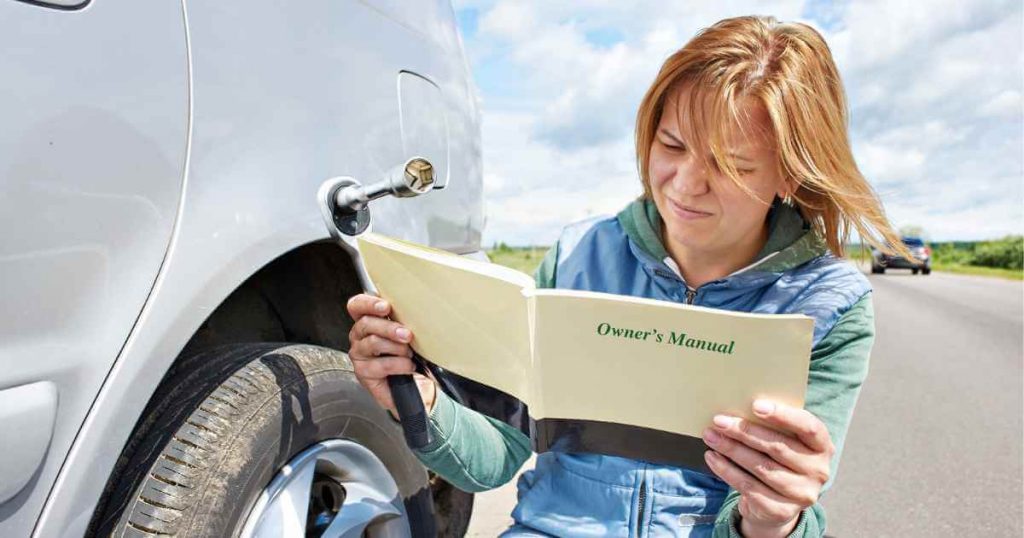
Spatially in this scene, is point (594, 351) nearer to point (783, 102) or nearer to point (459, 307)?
point (459, 307)

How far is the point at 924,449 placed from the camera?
4.01 m

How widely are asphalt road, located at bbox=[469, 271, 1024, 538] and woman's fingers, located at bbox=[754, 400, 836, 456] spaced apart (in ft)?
6.46

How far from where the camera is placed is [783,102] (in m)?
1.22

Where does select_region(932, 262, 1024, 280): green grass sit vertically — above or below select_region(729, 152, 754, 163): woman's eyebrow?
below

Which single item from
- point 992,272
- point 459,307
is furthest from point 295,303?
point 992,272

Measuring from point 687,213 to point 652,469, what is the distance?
0.46 meters

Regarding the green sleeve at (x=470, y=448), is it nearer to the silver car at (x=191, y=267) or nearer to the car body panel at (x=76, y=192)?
the silver car at (x=191, y=267)

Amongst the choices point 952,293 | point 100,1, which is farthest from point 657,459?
point 952,293

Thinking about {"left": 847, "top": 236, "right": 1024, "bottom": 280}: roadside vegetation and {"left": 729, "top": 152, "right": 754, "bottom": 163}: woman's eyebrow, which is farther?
{"left": 847, "top": 236, "right": 1024, "bottom": 280}: roadside vegetation

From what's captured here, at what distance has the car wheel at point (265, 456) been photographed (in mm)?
1187

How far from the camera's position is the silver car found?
3.20ft

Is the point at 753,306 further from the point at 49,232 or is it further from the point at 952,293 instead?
the point at 952,293

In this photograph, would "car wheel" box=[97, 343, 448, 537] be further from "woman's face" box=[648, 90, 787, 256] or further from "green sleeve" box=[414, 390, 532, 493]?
"woman's face" box=[648, 90, 787, 256]

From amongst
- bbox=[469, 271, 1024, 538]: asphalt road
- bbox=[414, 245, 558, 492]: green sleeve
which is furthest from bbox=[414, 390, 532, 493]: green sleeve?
bbox=[469, 271, 1024, 538]: asphalt road
